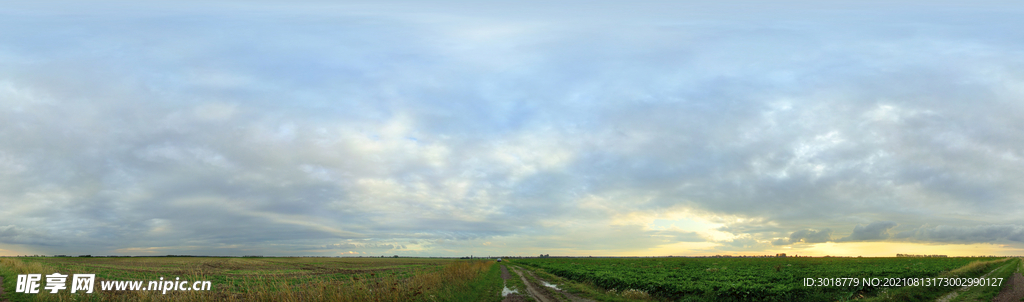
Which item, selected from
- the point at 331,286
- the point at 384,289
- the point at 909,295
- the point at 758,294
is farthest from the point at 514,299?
the point at 909,295

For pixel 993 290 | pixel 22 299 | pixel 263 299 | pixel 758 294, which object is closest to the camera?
pixel 263 299

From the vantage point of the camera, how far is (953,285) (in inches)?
1062

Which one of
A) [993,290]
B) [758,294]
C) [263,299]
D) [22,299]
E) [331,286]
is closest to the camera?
[263,299]

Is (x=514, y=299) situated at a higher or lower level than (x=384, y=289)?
lower

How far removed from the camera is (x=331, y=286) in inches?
711

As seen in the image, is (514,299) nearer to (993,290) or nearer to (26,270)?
(993,290)

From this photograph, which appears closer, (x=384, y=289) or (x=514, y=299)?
(x=384, y=289)

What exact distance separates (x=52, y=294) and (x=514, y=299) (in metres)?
23.0

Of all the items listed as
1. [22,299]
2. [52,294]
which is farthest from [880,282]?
[22,299]

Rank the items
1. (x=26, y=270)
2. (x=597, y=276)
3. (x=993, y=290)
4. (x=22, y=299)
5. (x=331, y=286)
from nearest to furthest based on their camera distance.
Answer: (x=331, y=286), (x=22, y=299), (x=993, y=290), (x=597, y=276), (x=26, y=270)

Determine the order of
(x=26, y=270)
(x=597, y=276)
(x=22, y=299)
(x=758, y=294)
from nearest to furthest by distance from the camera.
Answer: (x=758, y=294)
(x=22, y=299)
(x=597, y=276)
(x=26, y=270)

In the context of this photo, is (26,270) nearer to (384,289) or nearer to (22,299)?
(22,299)

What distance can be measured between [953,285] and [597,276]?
2220 cm

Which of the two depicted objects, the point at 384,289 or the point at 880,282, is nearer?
the point at 384,289
